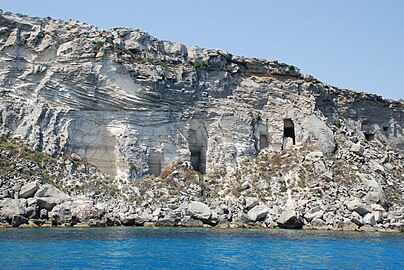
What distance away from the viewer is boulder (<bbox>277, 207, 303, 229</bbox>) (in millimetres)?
53809

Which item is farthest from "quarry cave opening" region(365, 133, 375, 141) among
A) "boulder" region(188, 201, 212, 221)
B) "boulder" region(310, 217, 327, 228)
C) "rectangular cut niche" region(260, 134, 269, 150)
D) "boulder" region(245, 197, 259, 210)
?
"boulder" region(188, 201, 212, 221)

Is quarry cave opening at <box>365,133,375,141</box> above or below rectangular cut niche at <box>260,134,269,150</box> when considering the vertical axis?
above

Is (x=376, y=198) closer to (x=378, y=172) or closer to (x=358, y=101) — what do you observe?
(x=378, y=172)

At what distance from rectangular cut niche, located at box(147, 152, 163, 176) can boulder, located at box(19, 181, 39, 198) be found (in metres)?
14.9

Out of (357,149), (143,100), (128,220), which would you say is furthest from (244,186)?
(143,100)

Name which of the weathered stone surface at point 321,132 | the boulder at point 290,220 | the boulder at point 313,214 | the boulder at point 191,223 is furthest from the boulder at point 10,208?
the weathered stone surface at point 321,132

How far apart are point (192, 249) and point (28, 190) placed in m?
19.9

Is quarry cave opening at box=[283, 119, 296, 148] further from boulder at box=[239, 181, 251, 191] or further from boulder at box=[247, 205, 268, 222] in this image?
boulder at box=[247, 205, 268, 222]

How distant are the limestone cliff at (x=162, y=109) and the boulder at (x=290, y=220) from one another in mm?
1032

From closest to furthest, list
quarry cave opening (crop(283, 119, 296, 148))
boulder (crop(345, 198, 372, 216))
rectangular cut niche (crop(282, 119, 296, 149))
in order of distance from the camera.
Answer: boulder (crop(345, 198, 372, 216)), rectangular cut niche (crop(282, 119, 296, 149)), quarry cave opening (crop(283, 119, 296, 148))

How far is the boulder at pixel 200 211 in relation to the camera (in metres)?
54.4

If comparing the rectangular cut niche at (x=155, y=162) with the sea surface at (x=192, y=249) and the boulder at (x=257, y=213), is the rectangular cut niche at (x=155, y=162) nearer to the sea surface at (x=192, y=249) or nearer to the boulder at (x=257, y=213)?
the boulder at (x=257, y=213)

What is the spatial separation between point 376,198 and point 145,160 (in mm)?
24151

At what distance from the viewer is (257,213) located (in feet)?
183
